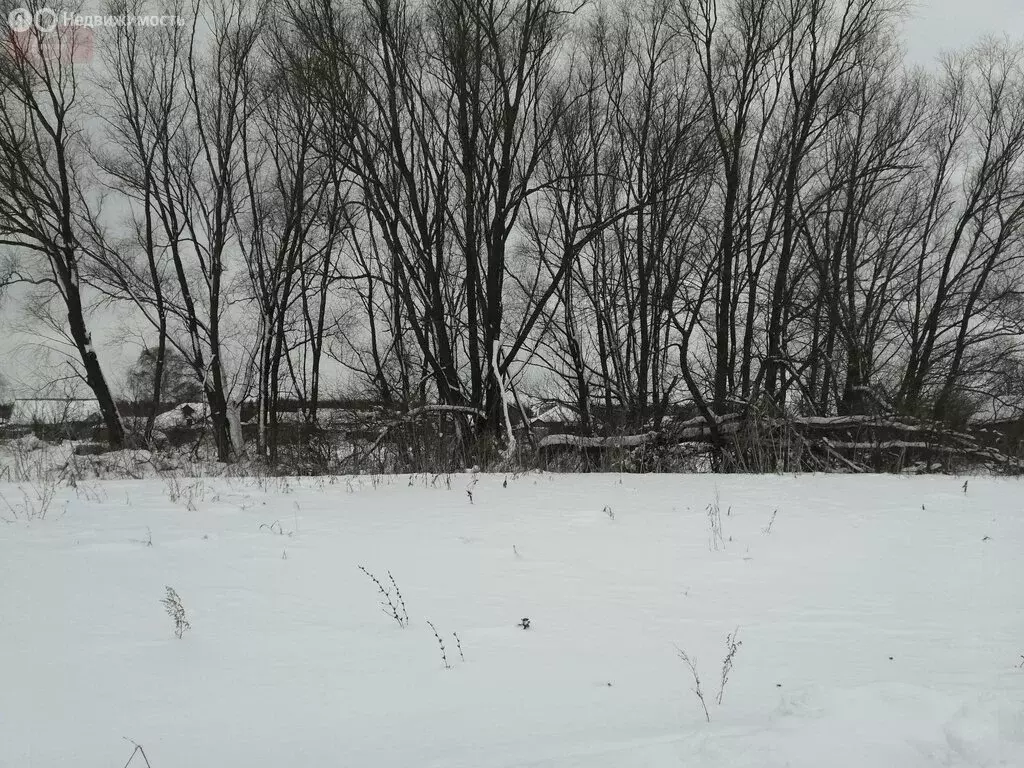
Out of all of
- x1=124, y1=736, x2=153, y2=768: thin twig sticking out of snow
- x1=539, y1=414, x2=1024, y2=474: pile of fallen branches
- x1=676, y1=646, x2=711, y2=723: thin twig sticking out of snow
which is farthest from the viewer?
x1=539, y1=414, x2=1024, y2=474: pile of fallen branches

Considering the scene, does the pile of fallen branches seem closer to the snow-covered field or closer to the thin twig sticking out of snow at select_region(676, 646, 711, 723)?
the snow-covered field

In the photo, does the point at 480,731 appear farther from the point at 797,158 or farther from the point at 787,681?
the point at 797,158

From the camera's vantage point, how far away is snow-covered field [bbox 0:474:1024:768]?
204 centimetres

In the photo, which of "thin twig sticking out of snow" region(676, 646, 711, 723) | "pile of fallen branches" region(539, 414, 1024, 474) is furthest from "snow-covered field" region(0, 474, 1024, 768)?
"pile of fallen branches" region(539, 414, 1024, 474)

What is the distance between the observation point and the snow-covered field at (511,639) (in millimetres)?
2045

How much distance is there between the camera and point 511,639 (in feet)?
9.87

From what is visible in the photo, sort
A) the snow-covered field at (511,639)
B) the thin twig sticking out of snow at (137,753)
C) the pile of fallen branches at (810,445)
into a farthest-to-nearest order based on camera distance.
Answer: the pile of fallen branches at (810,445), the snow-covered field at (511,639), the thin twig sticking out of snow at (137,753)

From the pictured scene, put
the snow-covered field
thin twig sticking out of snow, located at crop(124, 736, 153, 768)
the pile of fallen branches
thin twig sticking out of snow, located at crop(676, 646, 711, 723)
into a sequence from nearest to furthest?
thin twig sticking out of snow, located at crop(124, 736, 153, 768) → the snow-covered field → thin twig sticking out of snow, located at crop(676, 646, 711, 723) → the pile of fallen branches

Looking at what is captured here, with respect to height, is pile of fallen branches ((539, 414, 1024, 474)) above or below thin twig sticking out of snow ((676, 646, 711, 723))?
above

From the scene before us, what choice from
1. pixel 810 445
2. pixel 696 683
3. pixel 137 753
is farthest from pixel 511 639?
pixel 810 445

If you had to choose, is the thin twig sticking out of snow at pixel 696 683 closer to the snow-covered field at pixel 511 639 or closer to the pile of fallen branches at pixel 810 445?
the snow-covered field at pixel 511 639

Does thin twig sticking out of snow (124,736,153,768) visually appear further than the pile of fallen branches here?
No

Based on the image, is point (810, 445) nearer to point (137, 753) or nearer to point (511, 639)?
point (511, 639)

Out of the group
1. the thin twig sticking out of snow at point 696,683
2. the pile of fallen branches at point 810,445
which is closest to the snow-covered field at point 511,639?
the thin twig sticking out of snow at point 696,683
